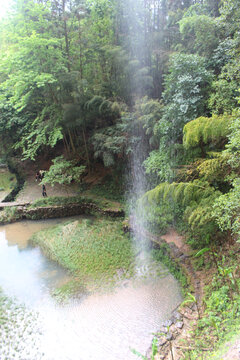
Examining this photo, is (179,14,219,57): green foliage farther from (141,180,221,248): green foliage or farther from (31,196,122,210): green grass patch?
(31,196,122,210): green grass patch

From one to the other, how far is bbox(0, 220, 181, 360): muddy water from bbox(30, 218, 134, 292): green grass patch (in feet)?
1.28

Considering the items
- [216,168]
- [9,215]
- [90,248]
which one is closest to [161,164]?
[216,168]

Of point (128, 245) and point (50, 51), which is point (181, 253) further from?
point (50, 51)

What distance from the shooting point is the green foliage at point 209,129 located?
180 inches

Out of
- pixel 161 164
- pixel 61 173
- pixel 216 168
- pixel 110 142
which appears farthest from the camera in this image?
pixel 61 173

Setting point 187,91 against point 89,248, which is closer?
point 187,91

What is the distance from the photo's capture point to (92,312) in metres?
4.49

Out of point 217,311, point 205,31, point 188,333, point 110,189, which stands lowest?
point 110,189

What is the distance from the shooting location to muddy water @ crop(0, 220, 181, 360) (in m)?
3.77

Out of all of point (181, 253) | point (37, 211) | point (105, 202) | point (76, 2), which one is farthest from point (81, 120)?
point (181, 253)

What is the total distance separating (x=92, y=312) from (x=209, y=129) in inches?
164

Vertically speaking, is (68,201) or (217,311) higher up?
(217,311)

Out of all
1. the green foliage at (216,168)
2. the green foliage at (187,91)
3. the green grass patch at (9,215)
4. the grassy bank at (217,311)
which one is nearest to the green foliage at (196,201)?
the green foliage at (216,168)

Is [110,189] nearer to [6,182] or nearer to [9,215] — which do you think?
[9,215]
